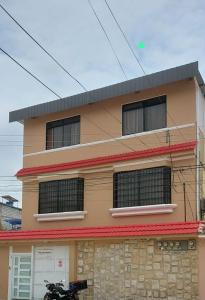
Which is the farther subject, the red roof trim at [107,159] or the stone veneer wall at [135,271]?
the red roof trim at [107,159]

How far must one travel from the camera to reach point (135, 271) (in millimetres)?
19875

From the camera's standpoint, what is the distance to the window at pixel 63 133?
979 inches

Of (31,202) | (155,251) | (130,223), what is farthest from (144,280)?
(31,202)

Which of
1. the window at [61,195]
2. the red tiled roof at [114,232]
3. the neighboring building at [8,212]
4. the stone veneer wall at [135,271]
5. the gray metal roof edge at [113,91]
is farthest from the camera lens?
the neighboring building at [8,212]

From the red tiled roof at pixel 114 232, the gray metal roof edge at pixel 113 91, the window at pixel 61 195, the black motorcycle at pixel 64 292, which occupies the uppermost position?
the gray metal roof edge at pixel 113 91

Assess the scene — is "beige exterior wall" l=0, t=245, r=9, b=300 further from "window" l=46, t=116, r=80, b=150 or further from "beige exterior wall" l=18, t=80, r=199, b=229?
"window" l=46, t=116, r=80, b=150

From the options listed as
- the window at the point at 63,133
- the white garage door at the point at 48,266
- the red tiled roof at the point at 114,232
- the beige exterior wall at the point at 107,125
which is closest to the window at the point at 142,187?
the beige exterior wall at the point at 107,125

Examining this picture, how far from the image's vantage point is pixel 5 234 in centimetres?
2348

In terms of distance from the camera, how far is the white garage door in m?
22.2

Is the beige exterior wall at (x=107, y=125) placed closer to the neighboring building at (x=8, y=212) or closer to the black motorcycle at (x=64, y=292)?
the black motorcycle at (x=64, y=292)

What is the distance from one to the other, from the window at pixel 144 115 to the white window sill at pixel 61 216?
396 cm

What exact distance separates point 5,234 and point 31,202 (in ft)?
7.99

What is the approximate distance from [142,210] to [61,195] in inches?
179

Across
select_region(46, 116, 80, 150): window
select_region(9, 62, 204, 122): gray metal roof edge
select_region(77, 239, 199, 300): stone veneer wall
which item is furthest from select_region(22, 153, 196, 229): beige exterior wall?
select_region(9, 62, 204, 122): gray metal roof edge
